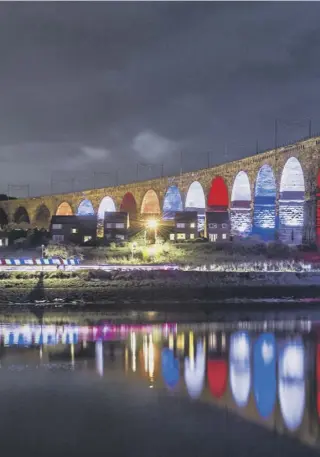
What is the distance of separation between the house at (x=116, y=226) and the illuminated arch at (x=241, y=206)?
11.9m

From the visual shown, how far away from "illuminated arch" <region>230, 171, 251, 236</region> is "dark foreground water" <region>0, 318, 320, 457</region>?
4417cm

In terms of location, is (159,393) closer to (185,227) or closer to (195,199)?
(185,227)

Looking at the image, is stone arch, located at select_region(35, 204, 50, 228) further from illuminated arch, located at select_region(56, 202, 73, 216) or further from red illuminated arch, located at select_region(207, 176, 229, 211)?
red illuminated arch, located at select_region(207, 176, 229, 211)

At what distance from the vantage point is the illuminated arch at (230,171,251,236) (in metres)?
75.6

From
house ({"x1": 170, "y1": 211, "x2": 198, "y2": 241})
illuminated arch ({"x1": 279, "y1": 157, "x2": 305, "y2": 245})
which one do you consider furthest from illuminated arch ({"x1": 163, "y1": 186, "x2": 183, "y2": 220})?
illuminated arch ({"x1": 279, "y1": 157, "x2": 305, "y2": 245})

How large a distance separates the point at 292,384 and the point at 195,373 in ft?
10.5

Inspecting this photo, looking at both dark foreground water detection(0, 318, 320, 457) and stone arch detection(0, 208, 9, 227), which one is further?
stone arch detection(0, 208, 9, 227)

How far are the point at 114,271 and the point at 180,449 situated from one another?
33927 millimetres

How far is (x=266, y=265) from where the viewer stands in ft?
179

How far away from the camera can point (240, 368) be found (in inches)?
922

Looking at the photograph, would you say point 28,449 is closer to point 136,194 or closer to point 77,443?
point 77,443

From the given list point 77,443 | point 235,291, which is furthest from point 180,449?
point 235,291

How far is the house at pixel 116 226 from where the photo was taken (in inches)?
3095

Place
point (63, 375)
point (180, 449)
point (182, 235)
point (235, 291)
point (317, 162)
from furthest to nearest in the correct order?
point (182, 235), point (317, 162), point (235, 291), point (63, 375), point (180, 449)
